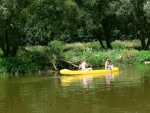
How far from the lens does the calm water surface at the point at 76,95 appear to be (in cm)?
1678

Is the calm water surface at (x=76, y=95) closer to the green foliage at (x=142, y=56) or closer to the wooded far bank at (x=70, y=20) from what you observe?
the wooded far bank at (x=70, y=20)

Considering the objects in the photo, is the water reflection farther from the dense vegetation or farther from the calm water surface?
the dense vegetation

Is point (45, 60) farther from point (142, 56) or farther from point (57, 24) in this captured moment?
point (142, 56)

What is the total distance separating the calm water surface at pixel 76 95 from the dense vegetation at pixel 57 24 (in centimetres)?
610

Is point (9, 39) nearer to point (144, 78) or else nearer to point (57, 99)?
point (144, 78)

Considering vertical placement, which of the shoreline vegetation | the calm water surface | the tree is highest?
the tree

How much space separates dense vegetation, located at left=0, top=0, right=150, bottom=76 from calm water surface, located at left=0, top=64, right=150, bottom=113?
240 inches

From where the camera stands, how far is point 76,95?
2041cm

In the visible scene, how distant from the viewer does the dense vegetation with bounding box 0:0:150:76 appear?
34.3m

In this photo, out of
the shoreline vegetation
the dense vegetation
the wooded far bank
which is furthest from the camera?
the wooded far bank

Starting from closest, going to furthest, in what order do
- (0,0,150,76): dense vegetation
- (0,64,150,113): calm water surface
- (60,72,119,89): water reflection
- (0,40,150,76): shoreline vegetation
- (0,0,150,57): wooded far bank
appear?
1. (0,64,150,113): calm water surface
2. (60,72,119,89): water reflection
3. (0,40,150,76): shoreline vegetation
4. (0,0,150,76): dense vegetation
5. (0,0,150,57): wooded far bank

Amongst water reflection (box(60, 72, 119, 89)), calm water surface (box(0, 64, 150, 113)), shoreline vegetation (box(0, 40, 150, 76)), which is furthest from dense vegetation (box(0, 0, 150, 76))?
calm water surface (box(0, 64, 150, 113))

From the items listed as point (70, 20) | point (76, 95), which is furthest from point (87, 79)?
point (70, 20)

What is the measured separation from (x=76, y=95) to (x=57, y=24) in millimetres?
22952
